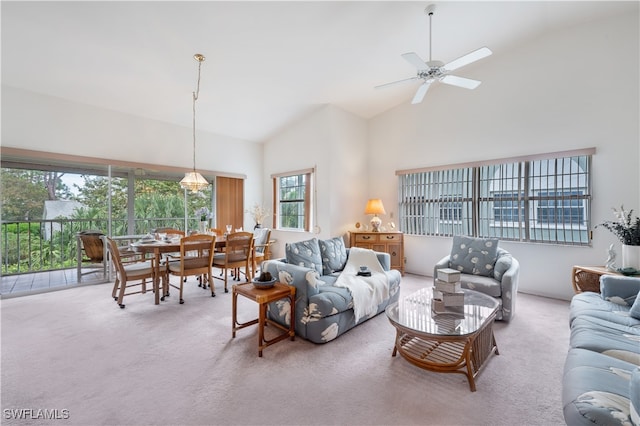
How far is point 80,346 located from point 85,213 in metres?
3.00

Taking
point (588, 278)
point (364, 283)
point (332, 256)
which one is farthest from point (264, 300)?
point (588, 278)

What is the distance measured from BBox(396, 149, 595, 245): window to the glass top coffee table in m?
2.38

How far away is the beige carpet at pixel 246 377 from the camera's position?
174 cm

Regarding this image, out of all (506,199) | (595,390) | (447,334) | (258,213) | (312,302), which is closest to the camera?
(595,390)

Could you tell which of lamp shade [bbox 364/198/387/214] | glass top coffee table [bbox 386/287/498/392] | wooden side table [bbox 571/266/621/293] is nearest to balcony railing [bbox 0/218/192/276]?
lamp shade [bbox 364/198/387/214]

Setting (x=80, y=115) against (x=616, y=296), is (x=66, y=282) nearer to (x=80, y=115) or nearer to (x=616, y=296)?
(x=80, y=115)

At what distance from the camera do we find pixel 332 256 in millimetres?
3678

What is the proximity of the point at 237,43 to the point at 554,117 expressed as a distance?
4.43 meters

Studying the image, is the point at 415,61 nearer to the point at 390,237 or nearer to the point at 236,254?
the point at 390,237

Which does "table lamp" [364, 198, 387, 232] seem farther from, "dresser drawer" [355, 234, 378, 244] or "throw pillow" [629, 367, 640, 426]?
"throw pillow" [629, 367, 640, 426]

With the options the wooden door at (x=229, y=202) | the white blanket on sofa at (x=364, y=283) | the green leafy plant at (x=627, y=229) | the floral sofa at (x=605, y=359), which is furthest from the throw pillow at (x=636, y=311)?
the wooden door at (x=229, y=202)

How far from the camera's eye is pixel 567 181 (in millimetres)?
3996

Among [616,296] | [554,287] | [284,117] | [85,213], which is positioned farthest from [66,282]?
[554,287]

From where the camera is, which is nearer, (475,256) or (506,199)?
(475,256)
